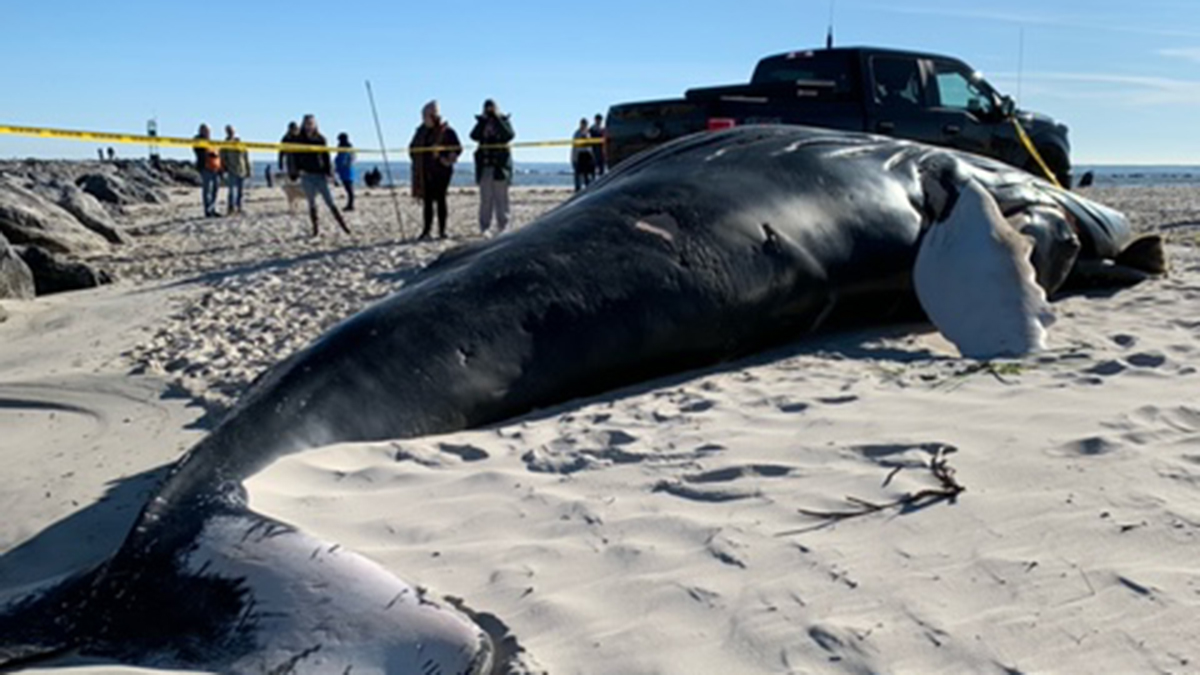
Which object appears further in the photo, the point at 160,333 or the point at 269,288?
the point at 269,288

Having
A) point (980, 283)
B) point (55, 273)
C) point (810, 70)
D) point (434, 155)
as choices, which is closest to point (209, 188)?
point (434, 155)

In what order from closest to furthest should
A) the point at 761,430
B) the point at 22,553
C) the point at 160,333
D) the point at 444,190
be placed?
the point at 22,553, the point at 761,430, the point at 160,333, the point at 444,190

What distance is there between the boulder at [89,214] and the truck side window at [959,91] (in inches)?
→ 463

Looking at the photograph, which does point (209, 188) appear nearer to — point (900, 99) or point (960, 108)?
point (900, 99)

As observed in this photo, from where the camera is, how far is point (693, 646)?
236 cm

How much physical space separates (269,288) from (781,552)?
719 centimetres

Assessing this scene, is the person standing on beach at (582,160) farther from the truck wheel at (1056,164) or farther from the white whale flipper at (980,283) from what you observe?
the white whale flipper at (980,283)

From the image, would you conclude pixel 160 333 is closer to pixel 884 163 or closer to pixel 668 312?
pixel 668 312

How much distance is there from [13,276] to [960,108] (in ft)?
32.3

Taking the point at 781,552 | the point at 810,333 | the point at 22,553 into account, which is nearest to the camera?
the point at 781,552

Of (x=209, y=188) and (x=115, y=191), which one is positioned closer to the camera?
(x=209, y=188)

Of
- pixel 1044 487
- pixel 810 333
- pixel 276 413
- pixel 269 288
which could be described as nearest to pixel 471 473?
pixel 276 413

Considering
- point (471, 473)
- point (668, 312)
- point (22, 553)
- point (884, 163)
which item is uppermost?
point (884, 163)

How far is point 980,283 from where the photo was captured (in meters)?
5.05
